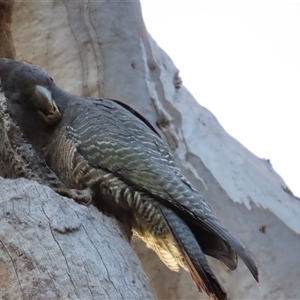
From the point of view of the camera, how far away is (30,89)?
8.55 feet

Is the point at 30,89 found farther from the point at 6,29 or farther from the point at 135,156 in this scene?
the point at 6,29

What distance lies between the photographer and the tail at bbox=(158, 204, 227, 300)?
1805 millimetres

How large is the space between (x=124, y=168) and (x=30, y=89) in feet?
2.02

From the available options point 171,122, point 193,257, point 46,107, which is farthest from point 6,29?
point 193,257

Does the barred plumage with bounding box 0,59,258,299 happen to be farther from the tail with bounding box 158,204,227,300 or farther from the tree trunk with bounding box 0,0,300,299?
the tree trunk with bounding box 0,0,300,299

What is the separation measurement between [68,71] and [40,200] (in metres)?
1.76

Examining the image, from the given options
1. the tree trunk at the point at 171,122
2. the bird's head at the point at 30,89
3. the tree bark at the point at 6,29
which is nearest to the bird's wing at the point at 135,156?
the bird's head at the point at 30,89

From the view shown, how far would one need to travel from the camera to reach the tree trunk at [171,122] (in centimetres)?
289

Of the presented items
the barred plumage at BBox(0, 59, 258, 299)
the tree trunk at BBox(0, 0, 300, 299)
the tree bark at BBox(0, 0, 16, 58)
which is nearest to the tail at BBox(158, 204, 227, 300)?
the barred plumage at BBox(0, 59, 258, 299)

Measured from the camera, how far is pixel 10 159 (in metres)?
2.38

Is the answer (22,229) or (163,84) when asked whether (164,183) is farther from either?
(163,84)

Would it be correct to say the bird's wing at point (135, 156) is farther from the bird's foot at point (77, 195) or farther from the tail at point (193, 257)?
the bird's foot at point (77, 195)

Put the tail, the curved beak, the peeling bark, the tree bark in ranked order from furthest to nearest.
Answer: the tree bark, the curved beak, the tail, the peeling bark

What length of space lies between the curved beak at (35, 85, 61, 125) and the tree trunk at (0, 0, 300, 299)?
266 mm
